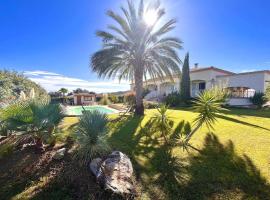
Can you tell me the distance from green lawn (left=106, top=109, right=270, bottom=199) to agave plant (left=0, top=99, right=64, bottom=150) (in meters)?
2.72

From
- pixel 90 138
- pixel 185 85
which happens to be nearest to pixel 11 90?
pixel 90 138

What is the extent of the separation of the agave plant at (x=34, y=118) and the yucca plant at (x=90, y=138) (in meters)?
0.97

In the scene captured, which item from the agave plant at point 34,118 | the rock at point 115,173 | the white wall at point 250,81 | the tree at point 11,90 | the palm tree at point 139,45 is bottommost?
the rock at point 115,173

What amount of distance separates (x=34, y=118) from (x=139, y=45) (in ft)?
34.9

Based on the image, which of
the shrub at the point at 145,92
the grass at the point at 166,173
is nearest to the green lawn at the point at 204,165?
the grass at the point at 166,173

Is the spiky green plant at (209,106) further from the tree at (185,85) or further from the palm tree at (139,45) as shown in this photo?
the tree at (185,85)

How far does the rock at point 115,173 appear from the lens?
4.41 metres

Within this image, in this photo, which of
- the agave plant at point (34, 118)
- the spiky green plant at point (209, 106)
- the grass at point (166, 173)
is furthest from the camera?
the spiky green plant at point (209, 106)

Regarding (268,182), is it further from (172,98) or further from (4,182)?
(172,98)

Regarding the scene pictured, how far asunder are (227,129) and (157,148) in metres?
4.94

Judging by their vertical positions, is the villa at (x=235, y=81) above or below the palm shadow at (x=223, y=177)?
above

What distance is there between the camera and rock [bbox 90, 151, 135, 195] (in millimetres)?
4414

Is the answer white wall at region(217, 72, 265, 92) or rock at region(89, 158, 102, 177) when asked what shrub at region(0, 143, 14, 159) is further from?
white wall at region(217, 72, 265, 92)

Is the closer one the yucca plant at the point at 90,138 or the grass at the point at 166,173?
the grass at the point at 166,173
